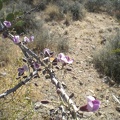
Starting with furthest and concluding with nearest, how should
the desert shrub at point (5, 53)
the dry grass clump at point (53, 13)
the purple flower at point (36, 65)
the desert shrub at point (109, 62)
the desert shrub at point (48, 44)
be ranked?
the dry grass clump at point (53, 13) < the desert shrub at point (48, 44) < the desert shrub at point (5, 53) < the desert shrub at point (109, 62) < the purple flower at point (36, 65)

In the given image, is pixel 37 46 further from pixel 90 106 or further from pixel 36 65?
pixel 90 106

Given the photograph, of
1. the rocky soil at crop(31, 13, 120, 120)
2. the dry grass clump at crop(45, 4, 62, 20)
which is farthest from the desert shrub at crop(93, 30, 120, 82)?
the dry grass clump at crop(45, 4, 62, 20)

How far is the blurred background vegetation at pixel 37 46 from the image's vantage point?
5.57 feet

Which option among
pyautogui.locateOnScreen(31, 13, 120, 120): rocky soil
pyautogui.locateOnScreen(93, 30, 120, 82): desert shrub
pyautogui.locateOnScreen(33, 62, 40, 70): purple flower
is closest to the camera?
pyautogui.locateOnScreen(33, 62, 40, 70): purple flower

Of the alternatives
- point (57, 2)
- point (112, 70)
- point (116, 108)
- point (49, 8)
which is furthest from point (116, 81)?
point (57, 2)

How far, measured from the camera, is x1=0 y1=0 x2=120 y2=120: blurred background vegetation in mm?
1696

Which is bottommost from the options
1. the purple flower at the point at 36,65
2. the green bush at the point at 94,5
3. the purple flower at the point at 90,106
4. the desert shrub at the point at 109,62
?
the green bush at the point at 94,5

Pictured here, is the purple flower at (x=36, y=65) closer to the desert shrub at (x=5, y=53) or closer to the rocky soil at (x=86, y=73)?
the rocky soil at (x=86, y=73)

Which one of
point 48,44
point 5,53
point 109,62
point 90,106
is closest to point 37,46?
point 48,44

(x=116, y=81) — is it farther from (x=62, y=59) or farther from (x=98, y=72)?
(x=62, y=59)

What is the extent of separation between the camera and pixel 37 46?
398 centimetres

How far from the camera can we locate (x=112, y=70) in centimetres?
318

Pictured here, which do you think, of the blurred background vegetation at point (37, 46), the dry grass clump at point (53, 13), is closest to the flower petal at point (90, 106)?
the blurred background vegetation at point (37, 46)

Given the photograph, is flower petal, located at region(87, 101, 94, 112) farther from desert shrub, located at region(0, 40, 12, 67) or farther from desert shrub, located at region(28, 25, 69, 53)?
desert shrub, located at region(28, 25, 69, 53)
